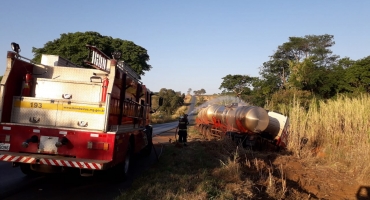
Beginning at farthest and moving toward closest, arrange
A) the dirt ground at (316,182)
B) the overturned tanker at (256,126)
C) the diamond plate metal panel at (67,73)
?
the overturned tanker at (256,126)
the dirt ground at (316,182)
the diamond plate metal panel at (67,73)

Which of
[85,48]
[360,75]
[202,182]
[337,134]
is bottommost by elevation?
[202,182]

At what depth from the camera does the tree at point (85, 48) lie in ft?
102

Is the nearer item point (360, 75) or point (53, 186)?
point (53, 186)

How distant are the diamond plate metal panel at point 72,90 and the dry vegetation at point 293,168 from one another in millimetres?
2349

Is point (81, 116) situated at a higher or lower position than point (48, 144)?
higher

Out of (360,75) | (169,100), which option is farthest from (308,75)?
(169,100)

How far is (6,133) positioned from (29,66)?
174cm

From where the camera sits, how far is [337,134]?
492 inches

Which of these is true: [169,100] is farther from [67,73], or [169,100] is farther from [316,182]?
[67,73]

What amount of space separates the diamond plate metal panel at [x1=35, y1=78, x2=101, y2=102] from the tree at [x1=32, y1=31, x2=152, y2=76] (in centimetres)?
2070

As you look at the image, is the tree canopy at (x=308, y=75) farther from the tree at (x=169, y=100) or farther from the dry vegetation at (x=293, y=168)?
the tree at (x=169, y=100)

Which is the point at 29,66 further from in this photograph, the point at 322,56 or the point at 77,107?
the point at 322,56

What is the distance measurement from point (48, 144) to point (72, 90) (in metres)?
1.38

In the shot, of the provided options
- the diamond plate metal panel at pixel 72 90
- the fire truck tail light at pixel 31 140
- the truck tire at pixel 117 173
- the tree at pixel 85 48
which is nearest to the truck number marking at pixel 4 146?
the fire truck tail light at pixel 31 140
